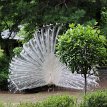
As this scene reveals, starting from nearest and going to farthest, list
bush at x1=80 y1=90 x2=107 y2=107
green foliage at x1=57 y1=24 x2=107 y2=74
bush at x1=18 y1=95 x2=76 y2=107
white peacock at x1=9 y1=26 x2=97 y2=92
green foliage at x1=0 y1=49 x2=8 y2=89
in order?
bush at x1=18 y1=95 x2=76 y2=107 → bush at x1=80 y1=90 x2=107 y2=107 → green foliage at x1=57 y1=24 x2=107 y2=74 → white peacock at x1=9 y1=26 x2=97 y2=92 → green foliage at x1=0 y1=49 x2=8 y2=89

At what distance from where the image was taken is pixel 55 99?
26.2ft

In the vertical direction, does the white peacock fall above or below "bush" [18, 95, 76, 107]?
above

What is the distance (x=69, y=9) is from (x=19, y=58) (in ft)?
9.02

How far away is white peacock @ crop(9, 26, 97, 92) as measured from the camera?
1426 cm

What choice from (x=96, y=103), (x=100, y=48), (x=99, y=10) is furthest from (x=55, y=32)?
(x=96, y=103)

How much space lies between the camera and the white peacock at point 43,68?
14258mm

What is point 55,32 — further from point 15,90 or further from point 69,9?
point 15,90

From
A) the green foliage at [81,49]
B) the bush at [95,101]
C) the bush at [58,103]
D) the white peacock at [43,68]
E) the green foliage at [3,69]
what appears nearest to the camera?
the bush at [58,103]

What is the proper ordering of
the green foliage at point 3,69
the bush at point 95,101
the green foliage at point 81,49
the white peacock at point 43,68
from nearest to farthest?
the bush at point 95,101
the green foliage at point 81,49
the white peacock at point 43,68
the green foliage at point 3,69

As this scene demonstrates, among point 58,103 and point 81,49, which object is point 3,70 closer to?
point 81,49

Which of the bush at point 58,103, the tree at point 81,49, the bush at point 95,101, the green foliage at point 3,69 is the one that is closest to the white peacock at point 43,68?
the green foliage at point 3,69

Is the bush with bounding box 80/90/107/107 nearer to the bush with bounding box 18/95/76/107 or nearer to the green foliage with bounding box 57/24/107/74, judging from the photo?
the bush with bounding box 18/95/76/107

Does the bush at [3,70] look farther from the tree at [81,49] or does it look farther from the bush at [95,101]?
the bush at [95,101]

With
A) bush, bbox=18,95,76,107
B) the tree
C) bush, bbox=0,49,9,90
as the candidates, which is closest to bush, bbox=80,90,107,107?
bush, bbox=18,95,76,107
